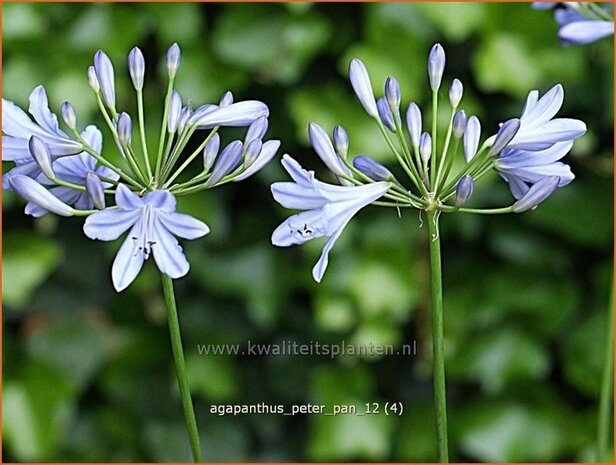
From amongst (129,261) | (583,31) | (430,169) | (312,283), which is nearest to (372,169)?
(430,169)

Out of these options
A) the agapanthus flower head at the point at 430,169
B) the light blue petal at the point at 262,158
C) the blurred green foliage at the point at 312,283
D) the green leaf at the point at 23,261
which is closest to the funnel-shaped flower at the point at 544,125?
the agapanthus flower head at the point at 430,169

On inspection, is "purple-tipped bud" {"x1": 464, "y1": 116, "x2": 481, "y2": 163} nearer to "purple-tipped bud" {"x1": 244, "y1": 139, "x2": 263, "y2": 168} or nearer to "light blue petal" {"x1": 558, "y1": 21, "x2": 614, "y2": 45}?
"purple-tipped bud" {"x1": 244, "y1": 139, "x2": 263, "y2": 168}

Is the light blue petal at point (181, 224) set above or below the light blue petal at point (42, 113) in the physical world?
below

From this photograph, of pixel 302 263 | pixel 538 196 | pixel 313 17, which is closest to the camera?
pixel 538 196

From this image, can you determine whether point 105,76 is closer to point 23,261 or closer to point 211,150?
point 211,150

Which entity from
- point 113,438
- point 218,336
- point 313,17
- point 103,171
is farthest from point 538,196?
point 113,438

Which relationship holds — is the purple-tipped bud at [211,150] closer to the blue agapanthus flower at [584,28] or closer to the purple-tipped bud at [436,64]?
the purple-tipped bud at [436,64]

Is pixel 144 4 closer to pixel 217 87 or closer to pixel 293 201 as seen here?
pixel 217 87
